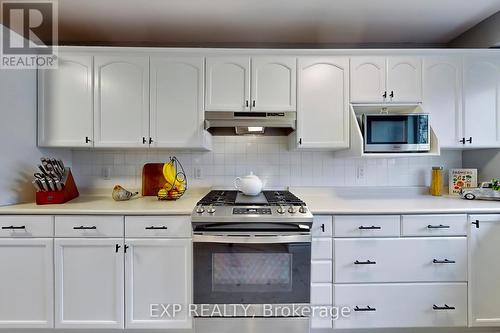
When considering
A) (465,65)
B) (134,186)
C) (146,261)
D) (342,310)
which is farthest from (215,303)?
(465,65)

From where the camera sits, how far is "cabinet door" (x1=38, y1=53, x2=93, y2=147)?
2.13 m

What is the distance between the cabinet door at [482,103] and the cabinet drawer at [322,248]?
5.02ft

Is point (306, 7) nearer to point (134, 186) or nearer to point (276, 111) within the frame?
point (276, 111)

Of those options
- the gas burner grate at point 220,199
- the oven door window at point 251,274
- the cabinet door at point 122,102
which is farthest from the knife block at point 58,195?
the oven door window at point 251,274

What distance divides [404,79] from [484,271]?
5.11 ft

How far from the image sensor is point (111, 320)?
5.88ft

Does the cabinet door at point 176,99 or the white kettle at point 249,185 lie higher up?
the cabinet door at point 176,99

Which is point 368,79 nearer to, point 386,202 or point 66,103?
point 386,202

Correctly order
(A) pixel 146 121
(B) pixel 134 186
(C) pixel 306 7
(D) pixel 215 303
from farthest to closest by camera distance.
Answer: (B) pixel 134 186 < (A) pixel 146 121 < (C) pixel 306 7 < (D) pixel 215 303

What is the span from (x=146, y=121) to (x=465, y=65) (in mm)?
2739

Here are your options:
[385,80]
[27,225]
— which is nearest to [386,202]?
[385,80]

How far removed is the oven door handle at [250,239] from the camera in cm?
165

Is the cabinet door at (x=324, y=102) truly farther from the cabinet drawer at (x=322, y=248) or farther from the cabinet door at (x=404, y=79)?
the cabinet drawer at (x=322, y=248)

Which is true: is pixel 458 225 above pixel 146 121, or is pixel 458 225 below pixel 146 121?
below
